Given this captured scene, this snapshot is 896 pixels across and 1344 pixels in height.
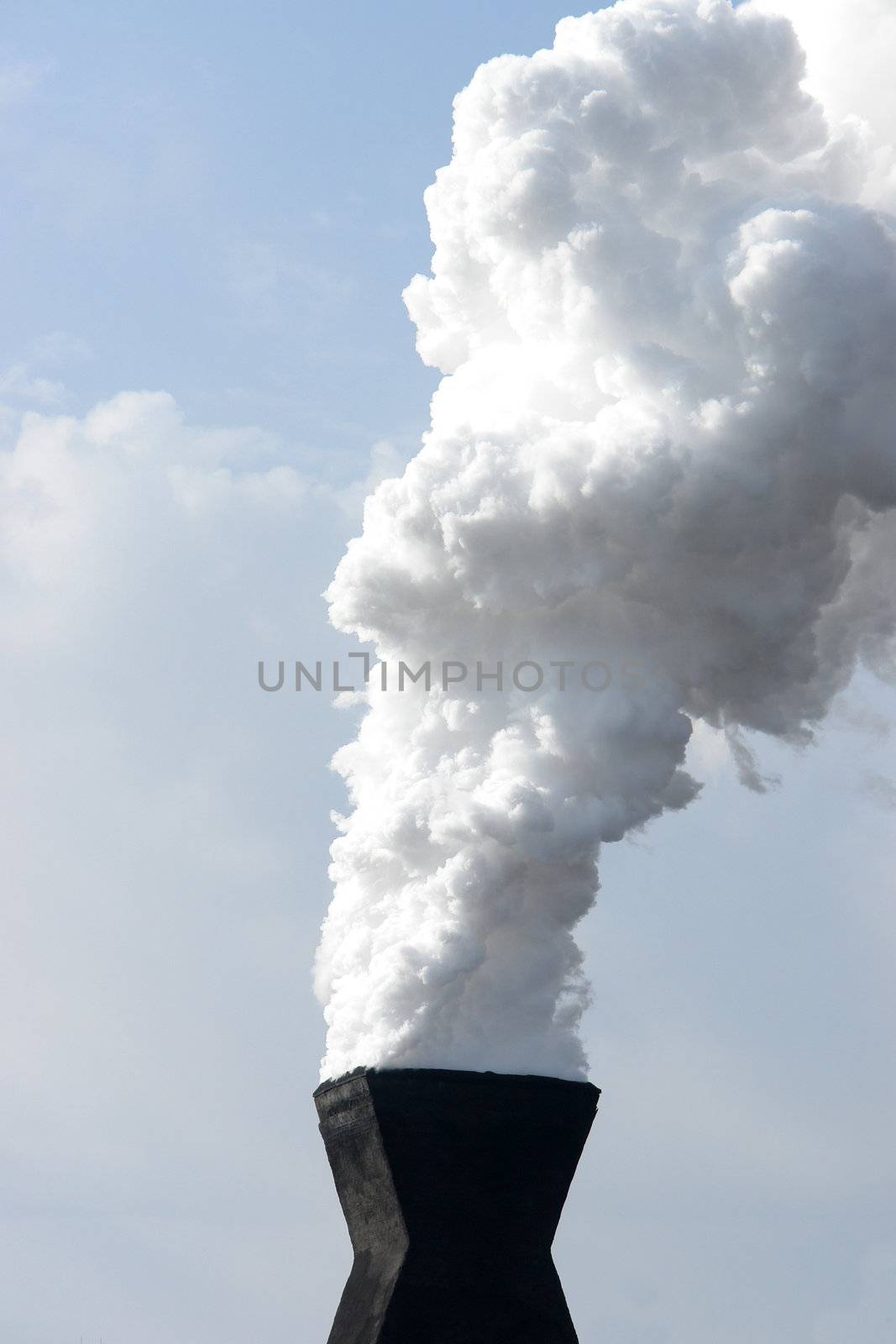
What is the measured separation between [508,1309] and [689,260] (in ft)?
68.4

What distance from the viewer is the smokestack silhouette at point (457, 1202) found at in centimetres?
3922

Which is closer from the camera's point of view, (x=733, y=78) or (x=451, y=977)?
(x=451, y=977)

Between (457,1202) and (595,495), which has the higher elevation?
(595,495)

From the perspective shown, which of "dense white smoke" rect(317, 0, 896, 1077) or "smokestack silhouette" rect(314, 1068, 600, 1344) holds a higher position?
"dense white smoke" rect(317, 0, 896, 1077)

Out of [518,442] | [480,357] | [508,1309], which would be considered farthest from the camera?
[480,357]

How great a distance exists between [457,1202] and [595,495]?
13599 millimetres

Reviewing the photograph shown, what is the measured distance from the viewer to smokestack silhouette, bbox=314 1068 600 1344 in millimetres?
39219

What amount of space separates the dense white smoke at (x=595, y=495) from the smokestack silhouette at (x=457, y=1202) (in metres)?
0.81

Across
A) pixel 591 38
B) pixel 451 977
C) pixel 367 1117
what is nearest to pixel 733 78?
pixel 591 38

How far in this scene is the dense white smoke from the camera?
136 ft

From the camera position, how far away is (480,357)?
46.0m

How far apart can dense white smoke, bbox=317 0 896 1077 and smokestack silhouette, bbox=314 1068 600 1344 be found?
2.66ft

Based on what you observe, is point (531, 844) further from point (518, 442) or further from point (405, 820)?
point (518, 442)

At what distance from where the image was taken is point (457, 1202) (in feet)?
131
